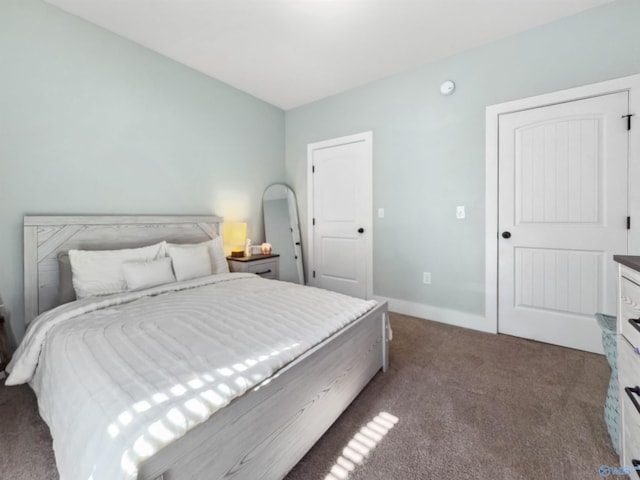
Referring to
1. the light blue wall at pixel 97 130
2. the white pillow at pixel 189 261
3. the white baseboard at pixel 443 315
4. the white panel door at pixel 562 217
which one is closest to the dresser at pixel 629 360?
the white panel door at pixel 562 217

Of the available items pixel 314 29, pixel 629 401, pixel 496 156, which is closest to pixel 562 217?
pixel 496 156

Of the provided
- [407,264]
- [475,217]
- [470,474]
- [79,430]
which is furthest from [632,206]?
[79,430]

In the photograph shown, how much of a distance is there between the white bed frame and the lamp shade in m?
0.94

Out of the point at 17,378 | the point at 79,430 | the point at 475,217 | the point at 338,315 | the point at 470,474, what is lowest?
the point at 470,474

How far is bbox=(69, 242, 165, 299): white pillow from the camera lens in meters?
1.89

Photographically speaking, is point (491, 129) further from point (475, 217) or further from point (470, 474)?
point (470, 474)

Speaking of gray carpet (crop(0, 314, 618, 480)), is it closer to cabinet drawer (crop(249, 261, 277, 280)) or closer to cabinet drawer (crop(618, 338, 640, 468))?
cabinet drawer (crop(618, 338, 640, 468))

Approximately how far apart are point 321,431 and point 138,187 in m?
2.52

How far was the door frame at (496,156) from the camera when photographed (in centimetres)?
195

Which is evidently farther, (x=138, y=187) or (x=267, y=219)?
(x=267, y=219)

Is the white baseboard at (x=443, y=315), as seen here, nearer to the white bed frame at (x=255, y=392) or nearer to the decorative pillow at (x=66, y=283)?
the white bed frame at (x=255, y=392)

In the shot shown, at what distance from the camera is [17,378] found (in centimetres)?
143

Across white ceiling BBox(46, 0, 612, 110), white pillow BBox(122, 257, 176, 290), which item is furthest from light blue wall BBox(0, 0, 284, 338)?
white pillow BBox(122, 257, 176, 290)

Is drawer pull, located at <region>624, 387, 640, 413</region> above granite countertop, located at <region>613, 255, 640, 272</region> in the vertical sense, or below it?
below
